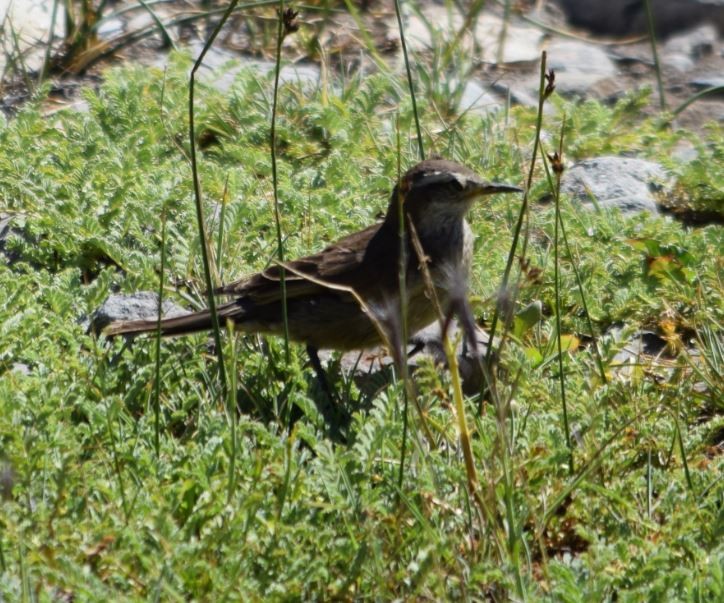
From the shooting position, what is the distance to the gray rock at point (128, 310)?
5.42 metres

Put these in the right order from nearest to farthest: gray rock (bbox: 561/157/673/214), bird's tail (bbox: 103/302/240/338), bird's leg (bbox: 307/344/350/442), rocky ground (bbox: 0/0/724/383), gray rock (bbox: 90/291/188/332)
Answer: bird's leg (bbox: 307/344/350/442), bird's tail (bbox: 103/302/240/338), gray rock (bbox: 90/291/188/332), gray rock (bbox: 561/157/673/214), rocky ground (bbox: 0/0/724/383)

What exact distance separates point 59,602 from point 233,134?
14.4 feet

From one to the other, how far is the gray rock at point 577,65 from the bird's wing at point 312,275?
3.77 metres

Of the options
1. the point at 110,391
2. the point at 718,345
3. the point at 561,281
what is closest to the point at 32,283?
the point at 110,391

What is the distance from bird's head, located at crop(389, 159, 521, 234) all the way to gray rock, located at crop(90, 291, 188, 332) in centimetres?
111

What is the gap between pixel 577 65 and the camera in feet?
31.1

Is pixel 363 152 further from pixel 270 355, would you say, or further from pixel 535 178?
pixel 270 355

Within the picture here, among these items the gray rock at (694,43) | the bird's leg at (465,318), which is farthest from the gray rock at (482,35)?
the bird's leg at (465,318)

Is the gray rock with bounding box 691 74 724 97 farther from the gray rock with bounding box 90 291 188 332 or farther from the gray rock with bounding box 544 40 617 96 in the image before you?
the gray rock with bounding box 90 291 188 332

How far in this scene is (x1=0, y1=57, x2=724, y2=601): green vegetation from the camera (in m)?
3.53

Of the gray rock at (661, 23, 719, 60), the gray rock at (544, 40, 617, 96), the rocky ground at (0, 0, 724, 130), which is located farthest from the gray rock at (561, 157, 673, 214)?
the gray rock at (661, 23, 719, 60)

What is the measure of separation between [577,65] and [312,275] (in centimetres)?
471

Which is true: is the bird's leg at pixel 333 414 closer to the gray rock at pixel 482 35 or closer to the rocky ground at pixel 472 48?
the rocky ground at pixel 472 48

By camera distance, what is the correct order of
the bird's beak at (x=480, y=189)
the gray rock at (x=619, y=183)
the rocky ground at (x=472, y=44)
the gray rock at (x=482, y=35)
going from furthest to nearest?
the gray rock at (x=482, y=35)
the rocky ground at (x=472, y=44)
the gray rock at (x=619, y=183)
the bird's beak at (x=480, y=189)
